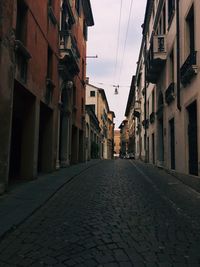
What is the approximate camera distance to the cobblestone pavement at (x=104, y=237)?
12.9ft

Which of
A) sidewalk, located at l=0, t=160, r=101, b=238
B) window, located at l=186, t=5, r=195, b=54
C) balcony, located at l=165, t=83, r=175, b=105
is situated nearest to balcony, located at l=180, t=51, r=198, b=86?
window, located at l=186, t=5, r=195, b=54

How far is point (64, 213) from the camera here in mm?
6609

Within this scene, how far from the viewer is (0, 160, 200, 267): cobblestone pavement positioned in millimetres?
3945

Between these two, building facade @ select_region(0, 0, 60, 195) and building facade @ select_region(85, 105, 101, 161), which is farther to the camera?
building facade @ select_region(85, 105, 101, 161)

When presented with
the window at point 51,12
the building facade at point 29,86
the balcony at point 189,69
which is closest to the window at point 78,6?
the building facade at point 29,86

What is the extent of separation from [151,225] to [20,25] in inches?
324

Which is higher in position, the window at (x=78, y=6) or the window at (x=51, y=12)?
the window at (x=78, y=6)

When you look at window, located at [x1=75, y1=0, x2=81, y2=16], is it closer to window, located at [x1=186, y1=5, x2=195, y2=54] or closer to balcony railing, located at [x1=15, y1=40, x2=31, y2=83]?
window, located at [x1=186, y1=5, x2=195, y2=54]

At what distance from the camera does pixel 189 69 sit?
10.8 meters

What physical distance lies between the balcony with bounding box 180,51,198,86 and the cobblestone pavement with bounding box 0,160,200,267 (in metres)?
4.84

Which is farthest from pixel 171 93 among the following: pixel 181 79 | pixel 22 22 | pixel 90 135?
pixel 90 135

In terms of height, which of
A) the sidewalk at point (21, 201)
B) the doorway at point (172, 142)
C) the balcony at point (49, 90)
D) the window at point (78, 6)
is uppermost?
the window at point (78, 6)

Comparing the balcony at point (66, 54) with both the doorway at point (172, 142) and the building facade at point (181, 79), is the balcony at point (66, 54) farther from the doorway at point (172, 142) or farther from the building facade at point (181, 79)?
the doorway at point (172, 142)

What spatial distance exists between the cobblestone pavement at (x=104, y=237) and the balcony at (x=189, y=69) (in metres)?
4.84
